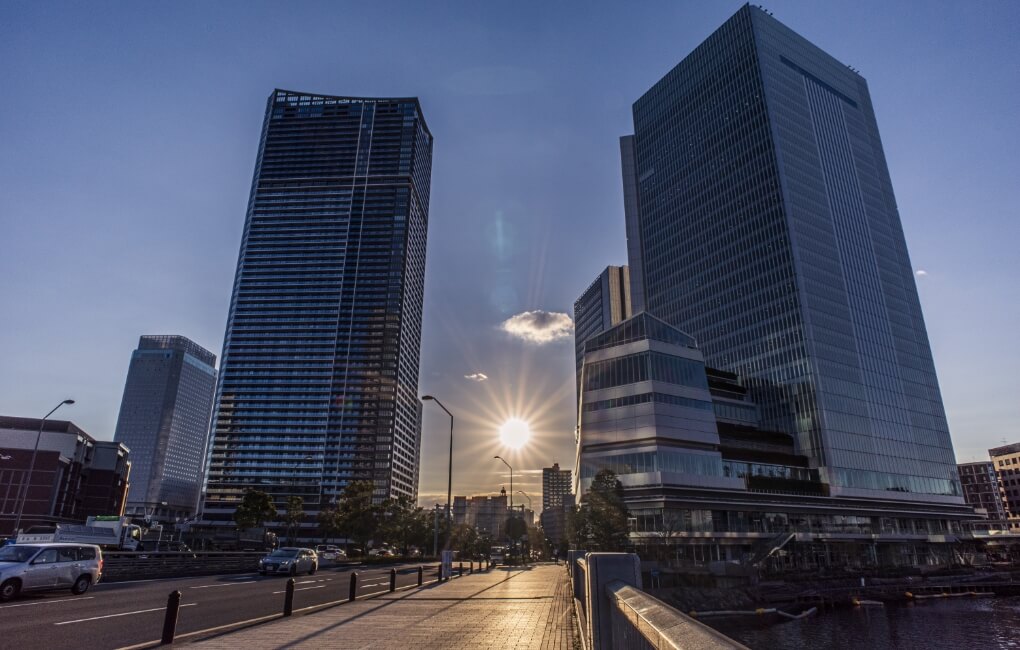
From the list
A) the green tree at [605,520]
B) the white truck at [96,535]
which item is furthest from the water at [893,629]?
the white truck at [96,535]

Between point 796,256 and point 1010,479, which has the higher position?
point 796,256

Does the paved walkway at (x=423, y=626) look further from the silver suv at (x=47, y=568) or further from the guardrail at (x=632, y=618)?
the silver suv at (x=47, y=568)

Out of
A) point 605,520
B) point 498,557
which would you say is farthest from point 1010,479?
point 605,520

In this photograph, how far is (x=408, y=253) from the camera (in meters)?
196

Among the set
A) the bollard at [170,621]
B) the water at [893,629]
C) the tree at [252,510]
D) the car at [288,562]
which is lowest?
the water at [893,629]

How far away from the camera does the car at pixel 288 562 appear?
30703 mm

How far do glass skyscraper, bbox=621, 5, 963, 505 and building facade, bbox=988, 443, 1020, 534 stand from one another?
66975mm

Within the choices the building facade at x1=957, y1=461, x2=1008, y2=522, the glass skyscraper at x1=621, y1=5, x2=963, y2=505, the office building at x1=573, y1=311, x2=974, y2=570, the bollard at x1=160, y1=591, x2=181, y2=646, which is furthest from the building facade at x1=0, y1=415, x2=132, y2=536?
the building facade at x1=957, y1=461, x2=1008, y2=522

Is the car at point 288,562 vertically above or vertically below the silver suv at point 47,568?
below

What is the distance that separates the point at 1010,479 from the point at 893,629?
149494 mm

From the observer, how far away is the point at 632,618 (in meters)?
3.16

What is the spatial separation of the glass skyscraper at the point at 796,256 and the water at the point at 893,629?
105 feet

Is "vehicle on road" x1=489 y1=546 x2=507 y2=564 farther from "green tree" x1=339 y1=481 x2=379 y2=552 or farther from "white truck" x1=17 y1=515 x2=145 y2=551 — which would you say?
"white truck" x1=17 y1=515 x2=145 y2=551

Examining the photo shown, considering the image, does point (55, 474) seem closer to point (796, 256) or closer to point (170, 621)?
point (170, 621)
